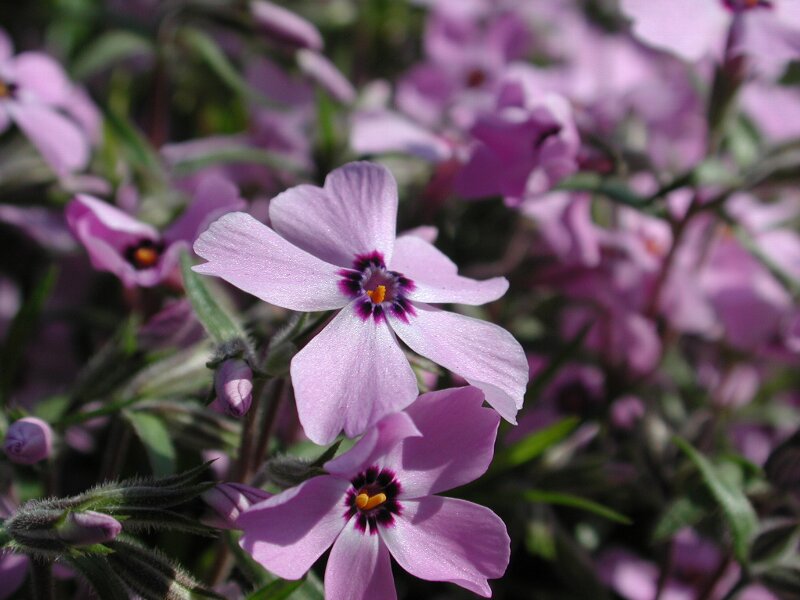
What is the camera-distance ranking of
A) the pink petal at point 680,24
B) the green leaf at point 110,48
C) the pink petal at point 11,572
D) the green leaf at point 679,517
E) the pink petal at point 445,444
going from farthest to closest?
the green leaf at point 110,48
the pink petal at point 680,24
the green leaf at point 679,517
the pink petal at point 11,572
the pink petal at point 445,444

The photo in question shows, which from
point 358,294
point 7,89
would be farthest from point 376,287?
point 7,89

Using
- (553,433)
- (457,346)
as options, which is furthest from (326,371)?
(553,433)

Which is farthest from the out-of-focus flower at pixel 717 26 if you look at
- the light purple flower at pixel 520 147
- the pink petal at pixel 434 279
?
the pink petal at pixel 434 279

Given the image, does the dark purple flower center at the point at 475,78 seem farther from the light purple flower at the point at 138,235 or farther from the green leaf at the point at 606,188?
the light purple flower at the point at 138,235

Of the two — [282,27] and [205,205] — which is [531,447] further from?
[282,27]

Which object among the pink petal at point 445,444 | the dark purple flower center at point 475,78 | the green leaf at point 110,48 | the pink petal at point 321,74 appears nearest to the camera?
the pink petal at point 445,444
